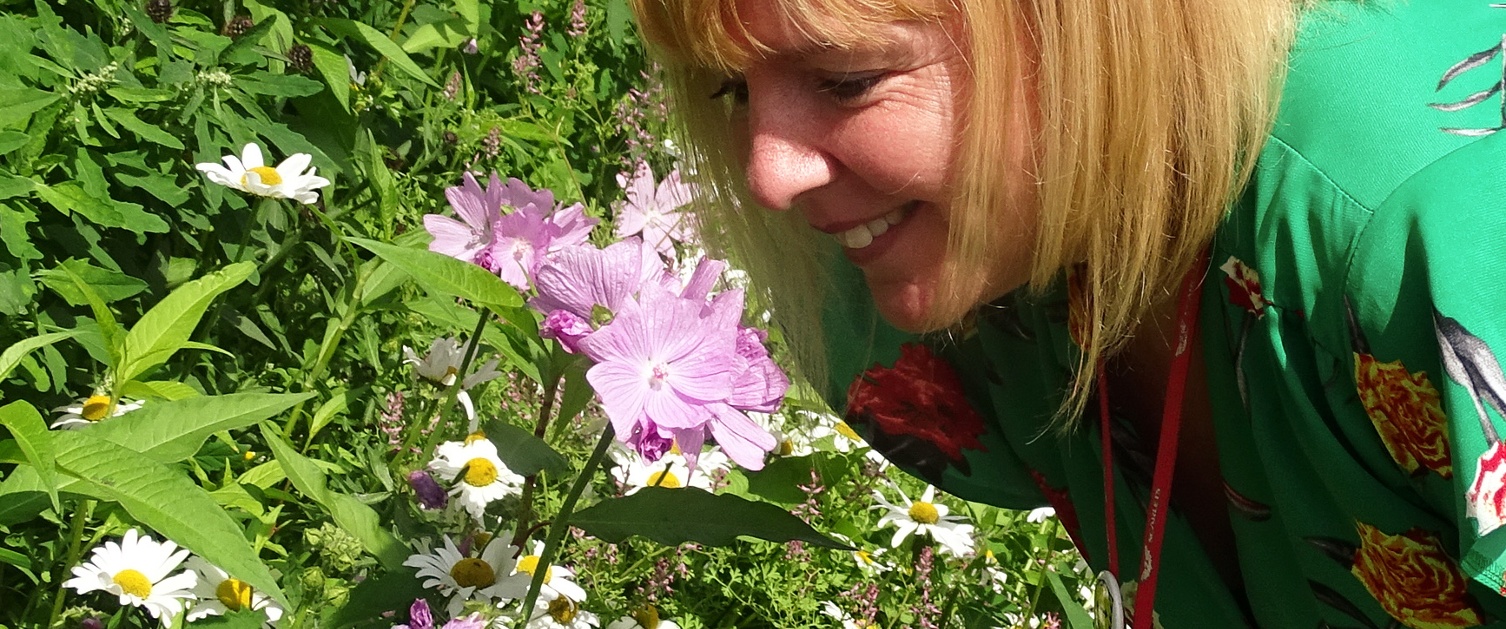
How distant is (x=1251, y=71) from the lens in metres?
1.02

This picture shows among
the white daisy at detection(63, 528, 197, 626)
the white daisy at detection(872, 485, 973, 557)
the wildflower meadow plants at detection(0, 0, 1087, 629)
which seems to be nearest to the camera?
the wildflower meadow plants at detection(0, 0, 1087, 629)

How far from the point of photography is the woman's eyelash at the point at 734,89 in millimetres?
1233

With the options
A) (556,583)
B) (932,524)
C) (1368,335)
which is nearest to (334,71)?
(556,583)

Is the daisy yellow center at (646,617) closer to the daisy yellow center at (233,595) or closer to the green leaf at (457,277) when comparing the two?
the daisy yellow center at (233,595)

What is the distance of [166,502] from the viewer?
1067mm

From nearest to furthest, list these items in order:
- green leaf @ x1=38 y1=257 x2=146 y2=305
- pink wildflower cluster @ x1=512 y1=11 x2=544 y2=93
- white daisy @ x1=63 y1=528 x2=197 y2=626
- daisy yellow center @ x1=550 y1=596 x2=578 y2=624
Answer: white daisy @ x1=63 y1=528 x2=197 y2=626
daisy yellow center @ x1=550 y1=596 x2=578 y2=624
green leaf @ x1=38 y1=257 x2=146 y2=305
pink wildflower cluster @ x1=512 y1=11 x2=544 y2=93

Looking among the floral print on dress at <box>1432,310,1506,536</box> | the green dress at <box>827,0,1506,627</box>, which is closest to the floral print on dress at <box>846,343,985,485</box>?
the green dress at <box>827,0,1506,627</box>

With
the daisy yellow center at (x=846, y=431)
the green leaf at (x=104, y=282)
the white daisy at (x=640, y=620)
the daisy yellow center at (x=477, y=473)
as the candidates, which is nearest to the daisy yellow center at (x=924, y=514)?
the daisy yellow center at (x=846, y=431)

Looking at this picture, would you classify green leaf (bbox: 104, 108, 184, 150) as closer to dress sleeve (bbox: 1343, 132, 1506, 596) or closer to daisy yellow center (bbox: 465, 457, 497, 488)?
daisy yellow center (bbox: 465, 457, 497, 488)

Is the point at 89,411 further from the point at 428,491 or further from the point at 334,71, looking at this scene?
the point at 334,71

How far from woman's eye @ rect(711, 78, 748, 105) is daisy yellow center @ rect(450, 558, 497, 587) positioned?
448 millimetres

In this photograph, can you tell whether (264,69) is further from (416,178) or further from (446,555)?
(446,555)

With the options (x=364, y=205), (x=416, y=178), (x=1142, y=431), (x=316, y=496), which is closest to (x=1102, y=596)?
(x=1142, y=431)

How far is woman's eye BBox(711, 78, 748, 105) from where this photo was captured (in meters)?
1.23
